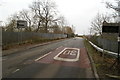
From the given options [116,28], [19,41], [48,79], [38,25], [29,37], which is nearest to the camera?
[48,79]

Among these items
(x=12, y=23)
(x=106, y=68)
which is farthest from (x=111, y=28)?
(x=12, y=23)

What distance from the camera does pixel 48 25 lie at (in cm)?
6341

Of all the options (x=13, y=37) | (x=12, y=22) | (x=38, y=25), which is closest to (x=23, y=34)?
Result: (x=13, y=37)

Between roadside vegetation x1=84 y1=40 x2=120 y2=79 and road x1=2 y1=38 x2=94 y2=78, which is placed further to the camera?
roadside vegetation x1=84 y1=40 x2=120 y2=79

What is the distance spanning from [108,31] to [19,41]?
20.3 metres

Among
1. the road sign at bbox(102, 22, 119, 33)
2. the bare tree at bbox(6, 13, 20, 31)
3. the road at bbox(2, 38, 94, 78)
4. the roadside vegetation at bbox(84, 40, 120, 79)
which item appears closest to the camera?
the road at bbox(2, 38, 94, 78)

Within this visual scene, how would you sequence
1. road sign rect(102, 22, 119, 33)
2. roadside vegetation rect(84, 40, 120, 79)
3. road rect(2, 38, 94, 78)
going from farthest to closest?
road sign rect(102, 22, 119, 33)
roadside vegetation rect(84, 40, 120, 79)
road rect(2, 38, 94, 78)

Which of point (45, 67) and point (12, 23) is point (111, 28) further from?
point (12, 23)

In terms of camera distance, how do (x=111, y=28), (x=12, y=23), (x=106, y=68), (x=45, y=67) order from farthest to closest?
(x=12, y=23) < (x=111, y=28) < (x=45, y=67) < (x=106, y=68)

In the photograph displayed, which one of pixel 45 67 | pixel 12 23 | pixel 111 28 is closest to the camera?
pixel 45 67

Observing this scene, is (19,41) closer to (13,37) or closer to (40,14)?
(13,37)

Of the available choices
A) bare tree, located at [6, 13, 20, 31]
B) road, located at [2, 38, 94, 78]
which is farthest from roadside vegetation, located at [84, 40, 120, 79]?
bare tree, located at [6, 13, 20, 31]

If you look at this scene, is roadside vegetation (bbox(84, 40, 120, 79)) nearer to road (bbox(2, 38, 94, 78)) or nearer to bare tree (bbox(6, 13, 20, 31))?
road (bbox(2, 38, 94, 78))

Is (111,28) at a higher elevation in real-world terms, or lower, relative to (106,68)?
higher
